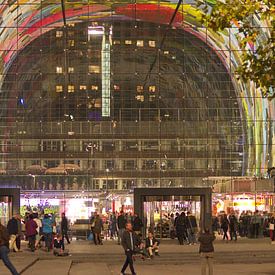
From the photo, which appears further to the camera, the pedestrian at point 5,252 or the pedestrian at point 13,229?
the pedestrian at point 13,229

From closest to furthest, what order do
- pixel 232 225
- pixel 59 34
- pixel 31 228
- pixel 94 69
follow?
pixel 31 228 → pixel 232 225 → pixel 94 69 → pixel 59 34

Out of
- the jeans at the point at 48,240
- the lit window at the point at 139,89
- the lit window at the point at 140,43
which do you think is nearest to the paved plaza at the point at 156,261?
the jeans at the point at 48,240

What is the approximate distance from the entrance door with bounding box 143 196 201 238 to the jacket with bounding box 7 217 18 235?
9428mm

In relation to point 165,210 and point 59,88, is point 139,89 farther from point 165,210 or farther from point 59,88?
point 165,210

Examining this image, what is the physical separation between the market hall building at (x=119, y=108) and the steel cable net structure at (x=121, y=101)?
5cm

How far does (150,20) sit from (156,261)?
15.8 meters

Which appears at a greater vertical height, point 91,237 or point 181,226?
point 181,226

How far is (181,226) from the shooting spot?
42281 mm

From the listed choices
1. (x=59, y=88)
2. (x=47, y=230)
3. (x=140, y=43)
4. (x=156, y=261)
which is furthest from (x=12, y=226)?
(x=140, y=43)

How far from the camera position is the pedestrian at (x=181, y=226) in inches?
1663

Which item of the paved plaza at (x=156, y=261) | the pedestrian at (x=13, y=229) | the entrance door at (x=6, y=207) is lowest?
the paved plaza at (x=156, y=261)

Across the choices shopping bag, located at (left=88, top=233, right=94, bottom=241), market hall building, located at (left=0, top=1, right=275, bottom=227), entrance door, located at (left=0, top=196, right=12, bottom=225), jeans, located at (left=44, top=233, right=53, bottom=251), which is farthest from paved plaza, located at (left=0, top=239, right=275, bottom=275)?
market hall building, located at (left=0, top=1, right=275, bottom=227)

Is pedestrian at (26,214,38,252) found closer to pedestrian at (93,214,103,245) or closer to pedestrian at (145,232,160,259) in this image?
pedestrian at (93,214,103,245)

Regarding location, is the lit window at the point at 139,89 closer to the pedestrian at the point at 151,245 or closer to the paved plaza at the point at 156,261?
the paved plaza at the point at 156,261
